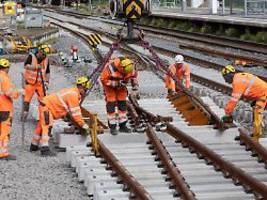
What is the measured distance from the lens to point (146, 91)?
56.6 ft

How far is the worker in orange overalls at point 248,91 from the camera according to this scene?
33.4ft

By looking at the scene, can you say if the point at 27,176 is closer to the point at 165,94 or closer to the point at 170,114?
the point at 170,114

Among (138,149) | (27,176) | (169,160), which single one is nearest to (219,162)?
(169,160)

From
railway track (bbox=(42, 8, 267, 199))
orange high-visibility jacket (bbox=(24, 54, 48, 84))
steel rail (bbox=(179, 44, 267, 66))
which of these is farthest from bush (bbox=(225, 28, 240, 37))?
orange high-visibility jacket (bbox=(24, 54, 48, 84))

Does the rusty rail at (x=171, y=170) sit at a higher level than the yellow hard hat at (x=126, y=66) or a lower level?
lower

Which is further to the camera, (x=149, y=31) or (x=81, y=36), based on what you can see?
(x=149, y=31)

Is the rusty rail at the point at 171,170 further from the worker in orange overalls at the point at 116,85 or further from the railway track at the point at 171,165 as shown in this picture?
the worker in orange overalls at the point at 116,85

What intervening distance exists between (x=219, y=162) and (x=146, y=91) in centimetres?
863

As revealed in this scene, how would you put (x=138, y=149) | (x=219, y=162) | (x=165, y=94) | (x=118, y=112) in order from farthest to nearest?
1. (x=165, y=94)
2. (x=118, y=112)
3. (x=138, y=149)
4. (x=219, y=162)

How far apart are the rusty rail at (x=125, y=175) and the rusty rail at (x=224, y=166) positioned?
1.16 m

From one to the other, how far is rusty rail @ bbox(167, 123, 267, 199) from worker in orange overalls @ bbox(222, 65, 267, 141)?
2.70ft

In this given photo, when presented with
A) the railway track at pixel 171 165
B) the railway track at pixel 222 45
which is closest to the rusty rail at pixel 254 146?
the railway track at pixel 171 165

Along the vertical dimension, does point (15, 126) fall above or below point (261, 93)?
below

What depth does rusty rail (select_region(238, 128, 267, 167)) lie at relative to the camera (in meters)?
9.15
